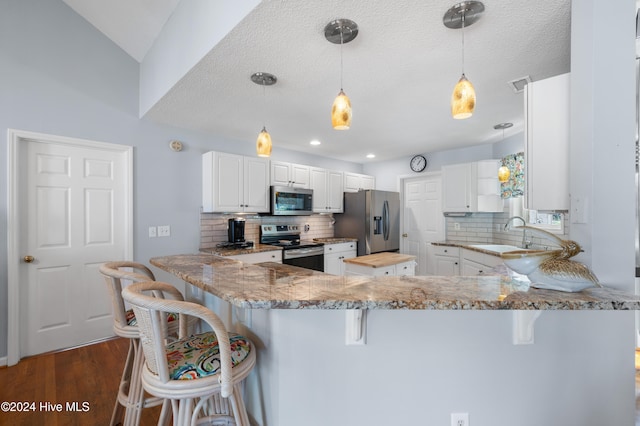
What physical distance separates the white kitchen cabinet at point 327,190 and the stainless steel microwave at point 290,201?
20 cm

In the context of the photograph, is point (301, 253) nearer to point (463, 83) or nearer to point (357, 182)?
point (357, 182)

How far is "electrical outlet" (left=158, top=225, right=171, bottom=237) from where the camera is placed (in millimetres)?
3189

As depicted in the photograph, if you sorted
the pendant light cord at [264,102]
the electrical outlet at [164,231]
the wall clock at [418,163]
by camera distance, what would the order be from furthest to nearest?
the wall clock at [418,163], the electrical outlet at [164,231], the pendant light cord at [264,102]

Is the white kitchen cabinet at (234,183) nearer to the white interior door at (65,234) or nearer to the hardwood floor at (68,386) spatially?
the white interior door at (65,234)

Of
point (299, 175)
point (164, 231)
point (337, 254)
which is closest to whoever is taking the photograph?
point (164, 231)

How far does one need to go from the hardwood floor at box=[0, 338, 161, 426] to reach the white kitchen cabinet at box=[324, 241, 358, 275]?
2652 millimetres

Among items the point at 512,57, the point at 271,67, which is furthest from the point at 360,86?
the point at 512,57

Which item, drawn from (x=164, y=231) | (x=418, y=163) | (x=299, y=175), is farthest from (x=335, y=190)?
(x=164, y=231)

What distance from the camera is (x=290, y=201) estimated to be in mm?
4129

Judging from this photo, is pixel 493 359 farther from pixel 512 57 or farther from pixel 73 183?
pixel 73 183

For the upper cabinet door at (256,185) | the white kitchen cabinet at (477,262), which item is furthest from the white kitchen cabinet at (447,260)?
the upper cabinet door at (256,185)

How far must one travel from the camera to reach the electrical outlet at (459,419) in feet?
3.87

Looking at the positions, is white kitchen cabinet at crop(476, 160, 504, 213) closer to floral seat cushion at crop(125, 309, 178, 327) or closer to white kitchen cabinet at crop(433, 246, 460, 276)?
white kitchen cabinet at crop(433, 246, 460, 276)

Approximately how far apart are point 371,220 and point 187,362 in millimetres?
3744
